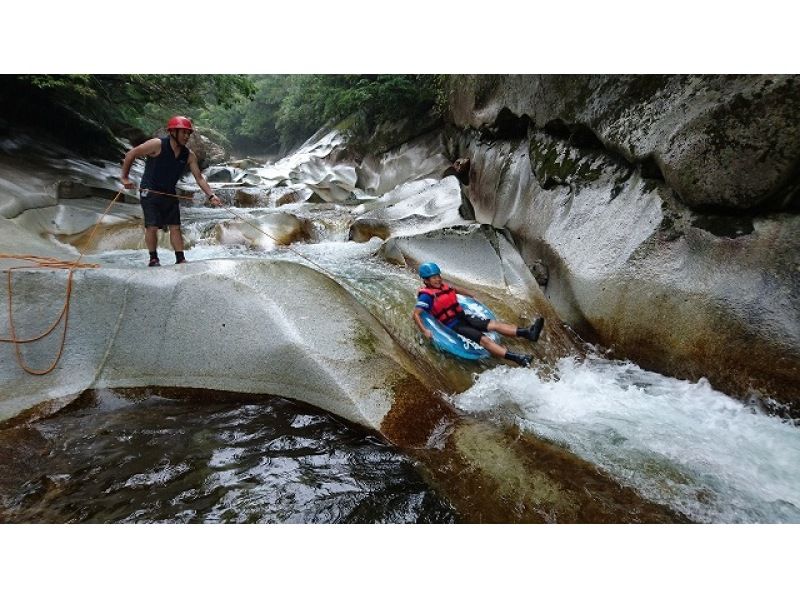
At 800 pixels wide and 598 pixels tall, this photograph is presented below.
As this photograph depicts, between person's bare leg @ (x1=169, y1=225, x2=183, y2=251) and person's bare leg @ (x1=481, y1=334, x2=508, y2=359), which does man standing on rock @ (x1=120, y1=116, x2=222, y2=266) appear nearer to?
person's bare leg @ (x1=169, y1=225, x2=183, y2=251)

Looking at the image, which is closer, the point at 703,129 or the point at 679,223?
the point at 703,129

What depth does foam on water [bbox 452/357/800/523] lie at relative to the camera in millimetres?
2914

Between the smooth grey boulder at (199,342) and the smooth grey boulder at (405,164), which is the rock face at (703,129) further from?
the smooth grey boulder at (405,164)

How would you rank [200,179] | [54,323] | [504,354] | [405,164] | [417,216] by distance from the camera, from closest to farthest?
[54,323]
[504,354]
[200,179]
[417,216]
[405,164]

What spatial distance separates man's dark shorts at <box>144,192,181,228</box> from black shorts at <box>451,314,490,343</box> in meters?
3.65

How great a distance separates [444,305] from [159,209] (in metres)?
3.69

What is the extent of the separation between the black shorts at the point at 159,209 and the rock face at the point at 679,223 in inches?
203

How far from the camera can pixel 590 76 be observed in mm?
5871

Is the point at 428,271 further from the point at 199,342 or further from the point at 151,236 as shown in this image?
the point at 151,236

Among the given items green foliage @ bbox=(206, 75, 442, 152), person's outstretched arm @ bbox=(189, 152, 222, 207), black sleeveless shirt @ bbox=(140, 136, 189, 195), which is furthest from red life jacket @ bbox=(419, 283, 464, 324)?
green foliage @ bbox=(206, 75, 442, 152)

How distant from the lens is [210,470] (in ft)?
10.4

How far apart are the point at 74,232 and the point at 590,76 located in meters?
9.04

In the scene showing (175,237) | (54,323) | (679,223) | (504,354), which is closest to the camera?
(54,323)

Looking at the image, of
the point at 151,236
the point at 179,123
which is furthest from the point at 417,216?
the point at 151,236
